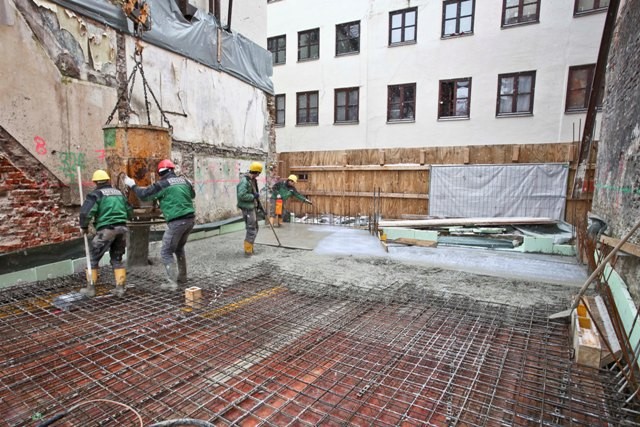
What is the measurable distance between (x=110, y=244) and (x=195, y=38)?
5.12 metres

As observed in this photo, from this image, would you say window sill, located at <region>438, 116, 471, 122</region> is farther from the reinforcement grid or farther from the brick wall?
the brick wall

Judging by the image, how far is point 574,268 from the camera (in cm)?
628

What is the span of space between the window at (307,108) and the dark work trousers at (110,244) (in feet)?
44.1

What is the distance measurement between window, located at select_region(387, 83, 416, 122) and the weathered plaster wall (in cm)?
878

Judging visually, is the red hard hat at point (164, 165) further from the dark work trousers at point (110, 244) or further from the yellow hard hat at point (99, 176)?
the dark work trousers at point (110, 244)

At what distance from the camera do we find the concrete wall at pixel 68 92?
183 inches

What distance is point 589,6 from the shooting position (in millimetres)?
12195

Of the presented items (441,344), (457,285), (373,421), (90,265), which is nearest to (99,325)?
(90,265)

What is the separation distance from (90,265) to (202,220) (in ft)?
12.4

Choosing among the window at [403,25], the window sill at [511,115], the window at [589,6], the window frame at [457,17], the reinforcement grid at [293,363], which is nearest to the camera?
the reinforcement grid at [293,363]

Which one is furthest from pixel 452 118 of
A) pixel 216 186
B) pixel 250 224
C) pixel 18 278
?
pixel 18 278

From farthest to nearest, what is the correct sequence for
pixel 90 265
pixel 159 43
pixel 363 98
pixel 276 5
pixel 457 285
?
pixel 276 5 < pixel 363 98 < pixel 159 43 < pixel 457 285 < pixel 90 265

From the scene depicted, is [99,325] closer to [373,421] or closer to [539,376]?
[373,421]

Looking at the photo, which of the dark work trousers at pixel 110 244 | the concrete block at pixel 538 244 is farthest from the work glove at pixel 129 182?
the concrete block at pixel 538 244
